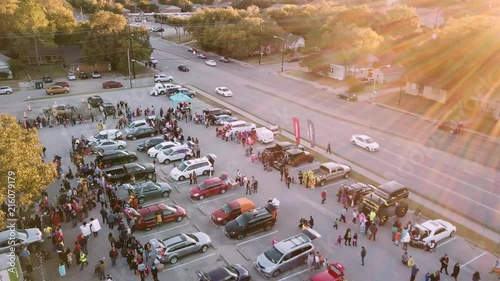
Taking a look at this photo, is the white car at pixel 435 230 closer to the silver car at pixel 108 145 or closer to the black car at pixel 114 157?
the black car at pixel 114 157

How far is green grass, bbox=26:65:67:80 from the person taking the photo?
213 ft

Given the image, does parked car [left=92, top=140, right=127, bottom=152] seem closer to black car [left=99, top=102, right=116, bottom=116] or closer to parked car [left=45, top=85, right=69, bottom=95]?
black car [left=99, top=102, right=116, bottom=116]

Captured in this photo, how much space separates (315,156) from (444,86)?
22.5 metres

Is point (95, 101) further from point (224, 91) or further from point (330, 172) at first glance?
point (330, 172)

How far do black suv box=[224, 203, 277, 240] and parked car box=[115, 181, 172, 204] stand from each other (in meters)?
6.07

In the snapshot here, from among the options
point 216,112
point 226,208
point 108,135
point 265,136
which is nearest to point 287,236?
point 226,208

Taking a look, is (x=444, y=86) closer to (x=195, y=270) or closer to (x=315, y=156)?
(x=315, y=156)

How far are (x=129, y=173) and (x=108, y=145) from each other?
6693mm

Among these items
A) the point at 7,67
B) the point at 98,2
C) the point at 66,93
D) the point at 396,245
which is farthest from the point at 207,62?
the point at 98,2

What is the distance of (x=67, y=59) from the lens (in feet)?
224

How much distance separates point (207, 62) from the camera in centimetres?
7262

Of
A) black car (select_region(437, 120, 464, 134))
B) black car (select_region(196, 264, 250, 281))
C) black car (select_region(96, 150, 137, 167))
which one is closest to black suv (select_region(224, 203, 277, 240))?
black car (select_region(196, 264, 250, 281))

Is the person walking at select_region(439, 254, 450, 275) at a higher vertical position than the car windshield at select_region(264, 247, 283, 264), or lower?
lower

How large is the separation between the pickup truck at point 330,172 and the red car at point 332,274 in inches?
399
